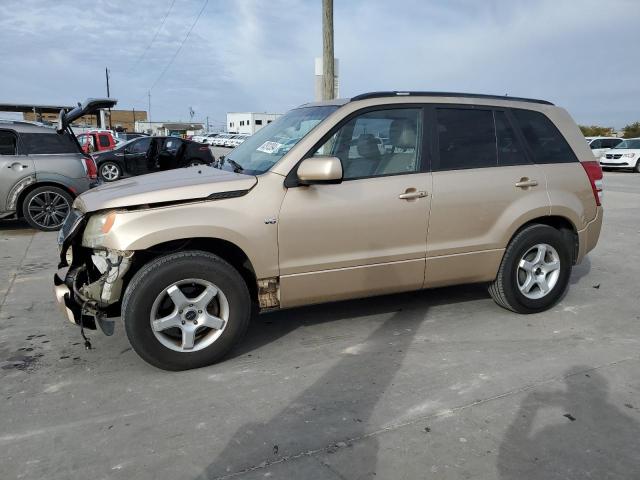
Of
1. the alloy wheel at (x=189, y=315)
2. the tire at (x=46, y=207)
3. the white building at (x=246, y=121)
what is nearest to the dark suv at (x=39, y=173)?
the tire at (x=46, y=207)

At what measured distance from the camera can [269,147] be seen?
165 inches

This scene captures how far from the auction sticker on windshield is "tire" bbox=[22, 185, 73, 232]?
18.2 feet

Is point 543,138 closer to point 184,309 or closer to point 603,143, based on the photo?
point 184,309

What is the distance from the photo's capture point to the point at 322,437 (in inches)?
110

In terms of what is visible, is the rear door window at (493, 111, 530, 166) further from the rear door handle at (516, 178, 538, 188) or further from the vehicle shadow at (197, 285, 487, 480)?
the vehicle shadow at (197, 285, 487, 480)

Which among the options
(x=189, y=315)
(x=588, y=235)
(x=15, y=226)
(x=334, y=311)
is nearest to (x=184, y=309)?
(x=189, y=315)

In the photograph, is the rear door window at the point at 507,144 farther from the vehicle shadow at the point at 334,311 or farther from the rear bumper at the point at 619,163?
the rear bumper at the point at 619,163

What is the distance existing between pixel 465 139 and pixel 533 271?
1.33 metres

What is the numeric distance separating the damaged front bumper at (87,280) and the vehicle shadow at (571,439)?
2525 millimetres

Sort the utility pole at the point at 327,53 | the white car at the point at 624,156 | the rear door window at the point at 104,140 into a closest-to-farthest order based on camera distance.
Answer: the utility pole at the point at 327,53, the rear door window at the point at 104,140, the white car at the point at 624,156

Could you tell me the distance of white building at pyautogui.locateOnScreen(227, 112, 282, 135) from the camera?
347 ft

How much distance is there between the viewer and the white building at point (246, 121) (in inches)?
4158

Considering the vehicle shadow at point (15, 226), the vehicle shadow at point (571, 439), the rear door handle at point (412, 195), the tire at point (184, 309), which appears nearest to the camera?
the vehicle shadow at point (571, 439)

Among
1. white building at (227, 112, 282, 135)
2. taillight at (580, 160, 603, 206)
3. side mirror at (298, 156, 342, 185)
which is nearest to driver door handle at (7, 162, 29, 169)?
side mirror at (298, 156, 342, 185)
